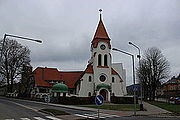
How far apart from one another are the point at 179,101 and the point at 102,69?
18.7 meters

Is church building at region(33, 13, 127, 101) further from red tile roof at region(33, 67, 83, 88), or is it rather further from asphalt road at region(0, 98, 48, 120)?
asphalt road at region(0, 98, 48, 120)

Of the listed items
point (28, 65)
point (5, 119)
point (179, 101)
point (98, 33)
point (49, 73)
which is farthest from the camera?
point (49, 73)

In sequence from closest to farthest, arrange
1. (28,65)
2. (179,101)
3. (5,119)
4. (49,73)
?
(5,119), (179,101), (28,65), (49,73)

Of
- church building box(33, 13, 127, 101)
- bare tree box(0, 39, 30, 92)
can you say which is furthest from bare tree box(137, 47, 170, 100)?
bare tree box(0, 39, 30, 92)

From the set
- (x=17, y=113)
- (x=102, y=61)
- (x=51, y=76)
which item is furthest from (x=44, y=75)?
(x=17, y=113)

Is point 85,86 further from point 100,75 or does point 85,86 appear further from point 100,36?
point 100,36

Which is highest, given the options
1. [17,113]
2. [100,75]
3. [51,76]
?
[51,76]

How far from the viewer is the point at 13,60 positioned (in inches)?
2045

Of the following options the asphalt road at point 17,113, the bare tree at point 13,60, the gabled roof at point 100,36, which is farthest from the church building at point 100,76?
the asphalt road at point 17,113

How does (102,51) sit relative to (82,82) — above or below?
above

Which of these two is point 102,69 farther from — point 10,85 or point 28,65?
point 10,85

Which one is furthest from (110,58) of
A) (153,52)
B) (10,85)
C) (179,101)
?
(10,85)

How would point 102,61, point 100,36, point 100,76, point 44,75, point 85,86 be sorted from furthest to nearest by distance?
point 44,75, point 100,36, point 102,61, point 100,76, point 85,86

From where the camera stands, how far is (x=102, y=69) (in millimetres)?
54969
